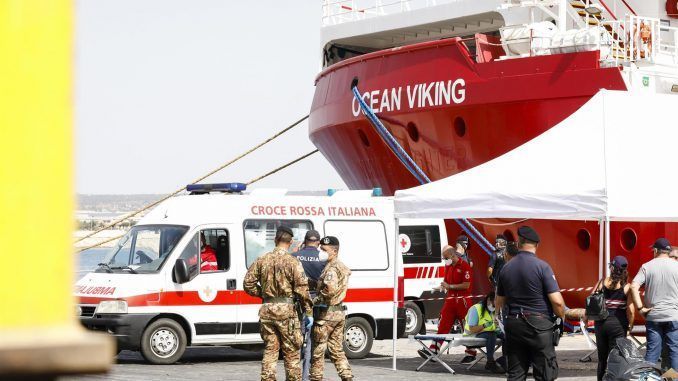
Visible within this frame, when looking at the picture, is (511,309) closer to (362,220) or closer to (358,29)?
(362,220)

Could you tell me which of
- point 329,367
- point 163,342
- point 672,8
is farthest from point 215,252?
point 672,8

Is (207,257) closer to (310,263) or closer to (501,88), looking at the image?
(310,263)

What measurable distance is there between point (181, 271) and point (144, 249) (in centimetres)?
77

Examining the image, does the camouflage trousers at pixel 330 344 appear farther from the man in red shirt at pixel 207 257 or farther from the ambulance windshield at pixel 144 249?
the ambulance windshield at pixel 144 249

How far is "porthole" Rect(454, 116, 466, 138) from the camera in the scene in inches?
726

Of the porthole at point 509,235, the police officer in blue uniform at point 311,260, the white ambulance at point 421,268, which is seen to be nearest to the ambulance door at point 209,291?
the police officer in blue uniform at point 311,260

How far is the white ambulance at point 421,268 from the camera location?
56.4 feet

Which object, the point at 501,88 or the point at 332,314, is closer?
the point at 332,314

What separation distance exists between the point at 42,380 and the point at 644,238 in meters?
15.8

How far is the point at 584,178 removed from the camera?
1215 centimetres

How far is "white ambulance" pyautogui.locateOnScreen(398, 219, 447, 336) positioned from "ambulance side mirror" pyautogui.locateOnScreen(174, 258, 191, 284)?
402cm

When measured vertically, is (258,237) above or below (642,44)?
below

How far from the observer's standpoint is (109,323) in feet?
45.3

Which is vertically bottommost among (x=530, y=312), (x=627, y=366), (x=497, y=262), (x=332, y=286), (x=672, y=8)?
(x=627, y=366)
